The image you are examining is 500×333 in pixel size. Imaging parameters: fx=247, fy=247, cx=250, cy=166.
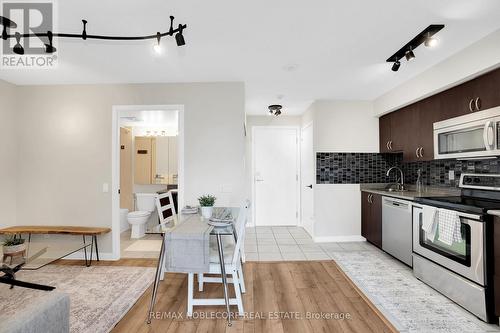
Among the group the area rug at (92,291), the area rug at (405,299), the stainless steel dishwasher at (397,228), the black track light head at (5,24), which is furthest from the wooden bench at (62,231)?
the stainless steel dishwasher at (397,228)

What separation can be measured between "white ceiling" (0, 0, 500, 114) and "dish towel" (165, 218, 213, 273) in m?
1.74

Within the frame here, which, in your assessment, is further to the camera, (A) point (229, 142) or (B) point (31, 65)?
(A) point (229, 142)

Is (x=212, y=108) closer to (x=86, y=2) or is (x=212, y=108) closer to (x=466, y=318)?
(x=86, y=2)

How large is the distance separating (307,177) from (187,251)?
10.9 ft

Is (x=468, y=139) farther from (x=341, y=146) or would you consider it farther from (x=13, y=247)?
(x=13, y=247)

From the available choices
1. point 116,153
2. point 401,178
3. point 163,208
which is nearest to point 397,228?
point 401,178

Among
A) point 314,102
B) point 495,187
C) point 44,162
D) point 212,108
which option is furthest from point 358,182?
point 44,162

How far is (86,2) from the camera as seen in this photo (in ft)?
5.80

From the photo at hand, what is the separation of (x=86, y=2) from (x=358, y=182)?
4187 millimetres

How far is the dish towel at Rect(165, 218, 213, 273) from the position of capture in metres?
1.99

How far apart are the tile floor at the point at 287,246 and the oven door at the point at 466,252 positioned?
135 centimetres

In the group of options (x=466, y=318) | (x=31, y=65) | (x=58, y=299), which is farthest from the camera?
(x=31, y=65)

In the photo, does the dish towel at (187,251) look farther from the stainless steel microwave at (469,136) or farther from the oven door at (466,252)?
the stainless steel microwave at (469,136)

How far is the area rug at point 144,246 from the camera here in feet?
12.7
